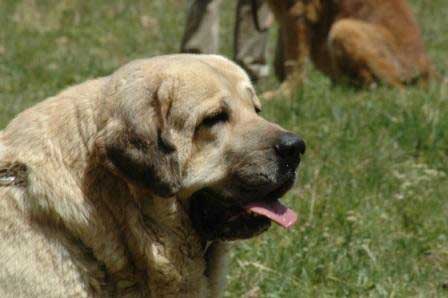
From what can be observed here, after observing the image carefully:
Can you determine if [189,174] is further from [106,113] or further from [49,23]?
[49,23]

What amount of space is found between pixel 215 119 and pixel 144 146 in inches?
14.2

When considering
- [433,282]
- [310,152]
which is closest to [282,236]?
[433,282]

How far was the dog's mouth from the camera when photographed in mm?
4285

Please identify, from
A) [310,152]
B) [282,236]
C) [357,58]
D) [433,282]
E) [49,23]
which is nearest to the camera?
[433,282]

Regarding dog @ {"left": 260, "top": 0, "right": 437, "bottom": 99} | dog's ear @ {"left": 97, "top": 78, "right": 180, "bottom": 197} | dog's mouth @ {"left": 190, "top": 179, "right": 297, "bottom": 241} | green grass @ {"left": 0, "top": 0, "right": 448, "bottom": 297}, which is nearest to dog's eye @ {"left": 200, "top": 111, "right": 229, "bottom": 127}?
dog's ear @ {"left": 97, "top": 78, "right": 180, "bottom": 197}

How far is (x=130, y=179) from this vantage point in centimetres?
403

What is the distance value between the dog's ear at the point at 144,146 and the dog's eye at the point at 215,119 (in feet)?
0.59

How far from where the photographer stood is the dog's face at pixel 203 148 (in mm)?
4023

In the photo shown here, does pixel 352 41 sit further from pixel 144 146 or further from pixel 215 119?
pixel 144 146

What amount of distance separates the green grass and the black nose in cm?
142

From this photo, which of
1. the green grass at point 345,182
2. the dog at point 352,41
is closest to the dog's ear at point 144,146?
the green grass at point 345,182

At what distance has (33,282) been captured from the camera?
4.09 metres

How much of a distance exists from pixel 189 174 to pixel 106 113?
1.38 ft

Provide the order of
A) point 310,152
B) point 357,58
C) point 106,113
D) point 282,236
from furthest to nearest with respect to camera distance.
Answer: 1. point 357,58
2. point 310,152
3. point 282,236
4. point 106,113
